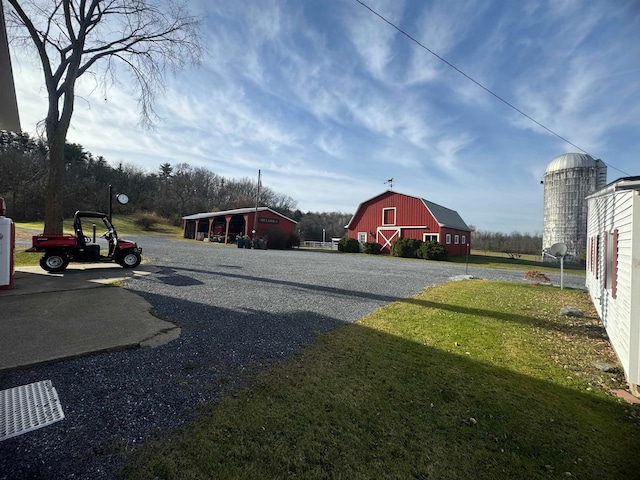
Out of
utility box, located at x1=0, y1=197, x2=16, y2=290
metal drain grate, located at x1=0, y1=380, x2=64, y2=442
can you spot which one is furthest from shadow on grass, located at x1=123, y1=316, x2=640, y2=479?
utility box, located at x1=0, y1=197, x2=16, y2=290

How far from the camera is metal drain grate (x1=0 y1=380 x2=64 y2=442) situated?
216cm

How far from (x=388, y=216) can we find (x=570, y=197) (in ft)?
44.4

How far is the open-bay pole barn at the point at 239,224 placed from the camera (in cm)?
2859

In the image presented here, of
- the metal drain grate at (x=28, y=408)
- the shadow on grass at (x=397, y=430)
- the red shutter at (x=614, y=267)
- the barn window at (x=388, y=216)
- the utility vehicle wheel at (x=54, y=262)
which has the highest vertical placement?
the barn window at (x=388, y=216)

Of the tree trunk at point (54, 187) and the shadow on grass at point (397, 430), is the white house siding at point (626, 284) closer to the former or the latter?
the shadow on grass at point (397, 430)

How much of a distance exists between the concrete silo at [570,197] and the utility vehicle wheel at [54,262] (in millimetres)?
28276

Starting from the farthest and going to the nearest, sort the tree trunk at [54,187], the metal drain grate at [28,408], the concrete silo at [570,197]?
the concrete silo at [570,197], the tree trunk at [54,187], the metal drain grate at [28,408]

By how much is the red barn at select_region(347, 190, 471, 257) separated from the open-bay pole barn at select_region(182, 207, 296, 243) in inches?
297

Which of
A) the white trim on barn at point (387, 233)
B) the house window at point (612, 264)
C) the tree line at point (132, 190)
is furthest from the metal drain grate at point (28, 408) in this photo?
the tree line at point (132, 190)

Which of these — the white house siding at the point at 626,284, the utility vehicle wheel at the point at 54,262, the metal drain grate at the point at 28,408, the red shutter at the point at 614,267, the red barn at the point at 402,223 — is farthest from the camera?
the red barn at the point at 402,223

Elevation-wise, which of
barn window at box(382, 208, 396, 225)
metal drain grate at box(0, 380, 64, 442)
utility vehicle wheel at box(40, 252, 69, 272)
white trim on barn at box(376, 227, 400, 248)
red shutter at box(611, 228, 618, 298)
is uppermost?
barn window at box(382, 208, 396, 225)

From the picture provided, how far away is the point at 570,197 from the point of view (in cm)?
2225

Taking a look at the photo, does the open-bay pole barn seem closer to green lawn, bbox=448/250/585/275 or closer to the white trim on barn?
the white trim on barn

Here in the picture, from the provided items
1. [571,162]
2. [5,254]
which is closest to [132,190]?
[5,254]
